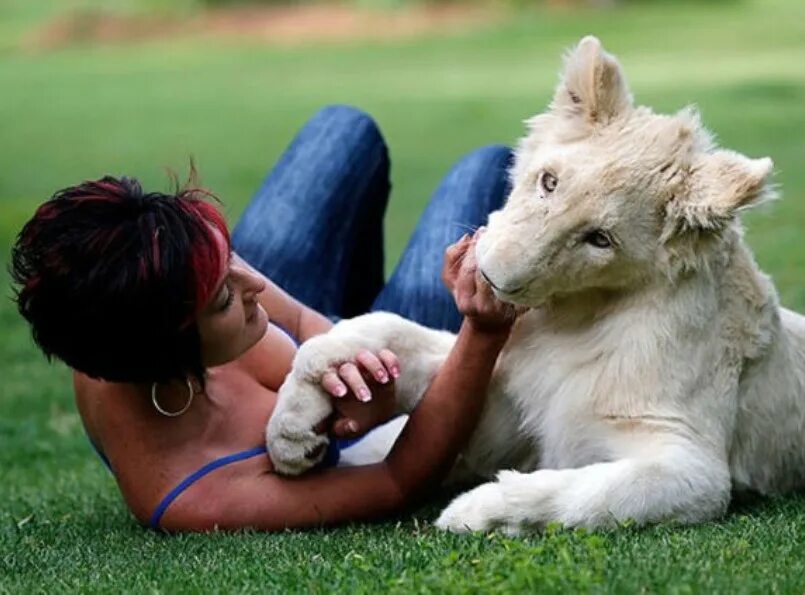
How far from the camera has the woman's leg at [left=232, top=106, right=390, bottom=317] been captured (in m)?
5.37

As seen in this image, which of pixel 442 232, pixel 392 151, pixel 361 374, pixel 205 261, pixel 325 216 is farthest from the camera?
pixel 392 151

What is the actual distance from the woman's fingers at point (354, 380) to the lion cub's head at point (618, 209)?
389mm

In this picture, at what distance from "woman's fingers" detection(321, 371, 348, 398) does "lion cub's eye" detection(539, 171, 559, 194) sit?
0.64 metres

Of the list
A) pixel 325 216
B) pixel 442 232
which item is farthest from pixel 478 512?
pixel 325 216

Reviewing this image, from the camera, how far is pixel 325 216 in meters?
5.50

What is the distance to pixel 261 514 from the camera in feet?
12.3

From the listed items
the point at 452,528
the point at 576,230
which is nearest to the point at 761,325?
the point at 576,230

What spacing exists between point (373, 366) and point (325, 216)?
1.94 m

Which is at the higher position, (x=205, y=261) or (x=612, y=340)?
(x=205, y=261)

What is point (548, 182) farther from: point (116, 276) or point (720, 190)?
point (116, 276)

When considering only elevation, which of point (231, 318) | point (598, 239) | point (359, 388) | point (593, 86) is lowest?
point (359, 388)

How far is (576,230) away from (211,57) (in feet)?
78.0

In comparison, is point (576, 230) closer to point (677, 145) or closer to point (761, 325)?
point (677, 145)

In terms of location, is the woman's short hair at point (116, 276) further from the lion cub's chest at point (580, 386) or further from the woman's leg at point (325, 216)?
the woman's leg at point (325, 216)
